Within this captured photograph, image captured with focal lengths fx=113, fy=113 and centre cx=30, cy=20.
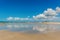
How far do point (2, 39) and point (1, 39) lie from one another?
0.06m

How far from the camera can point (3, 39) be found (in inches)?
234

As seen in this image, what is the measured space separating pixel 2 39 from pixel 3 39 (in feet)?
0.17

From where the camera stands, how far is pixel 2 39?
19.5 ft

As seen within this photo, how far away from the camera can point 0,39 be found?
5.93 m

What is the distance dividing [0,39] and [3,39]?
0.52ft

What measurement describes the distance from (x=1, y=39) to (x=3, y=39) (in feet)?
0.35

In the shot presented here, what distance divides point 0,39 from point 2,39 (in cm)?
11

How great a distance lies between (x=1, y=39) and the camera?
594 cm
